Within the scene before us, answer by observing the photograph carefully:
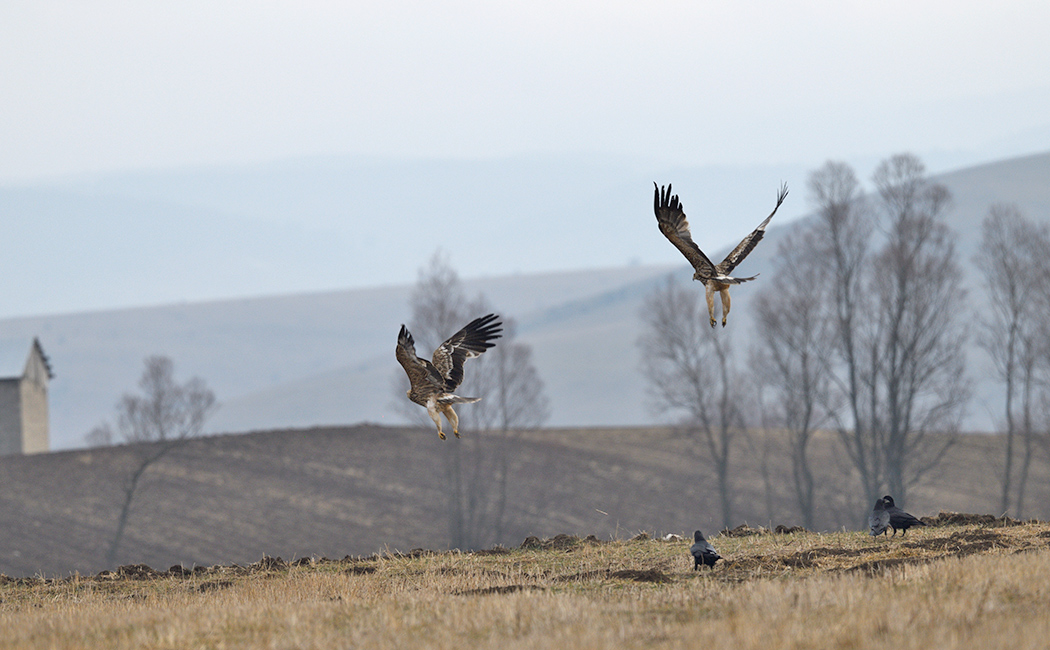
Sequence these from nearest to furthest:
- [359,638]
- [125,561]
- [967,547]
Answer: [359,638] → [967,547] → [125,561]

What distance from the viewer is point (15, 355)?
230ft

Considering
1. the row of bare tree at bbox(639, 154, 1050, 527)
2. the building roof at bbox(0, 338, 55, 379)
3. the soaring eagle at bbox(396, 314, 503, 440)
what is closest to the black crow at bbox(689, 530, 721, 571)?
the soaring eagle at bbox(396, 314, 503, 440)

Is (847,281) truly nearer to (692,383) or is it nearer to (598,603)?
(692,383)

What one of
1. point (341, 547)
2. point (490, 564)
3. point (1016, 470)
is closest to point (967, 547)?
point (490, 564)

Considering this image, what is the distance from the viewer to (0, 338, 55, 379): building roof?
68.6 metres

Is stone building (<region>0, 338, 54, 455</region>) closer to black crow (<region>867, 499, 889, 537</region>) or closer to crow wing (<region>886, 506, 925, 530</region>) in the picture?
black crow (<region>867, 499, 889, 537</region>)

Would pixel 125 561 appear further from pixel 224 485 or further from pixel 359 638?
pixel 359 638

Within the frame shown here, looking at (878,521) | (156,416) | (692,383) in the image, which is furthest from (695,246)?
(692,383)

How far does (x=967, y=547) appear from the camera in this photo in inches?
641

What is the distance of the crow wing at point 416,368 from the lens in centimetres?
1497

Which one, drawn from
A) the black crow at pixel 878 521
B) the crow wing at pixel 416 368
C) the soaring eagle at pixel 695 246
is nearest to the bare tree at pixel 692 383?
the black crow at pixel 878 521

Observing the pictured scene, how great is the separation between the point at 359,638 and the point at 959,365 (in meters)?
51.4

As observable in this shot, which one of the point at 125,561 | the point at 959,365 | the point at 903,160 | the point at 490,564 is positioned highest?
the point at 903,160

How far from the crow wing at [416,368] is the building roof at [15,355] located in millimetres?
60838
